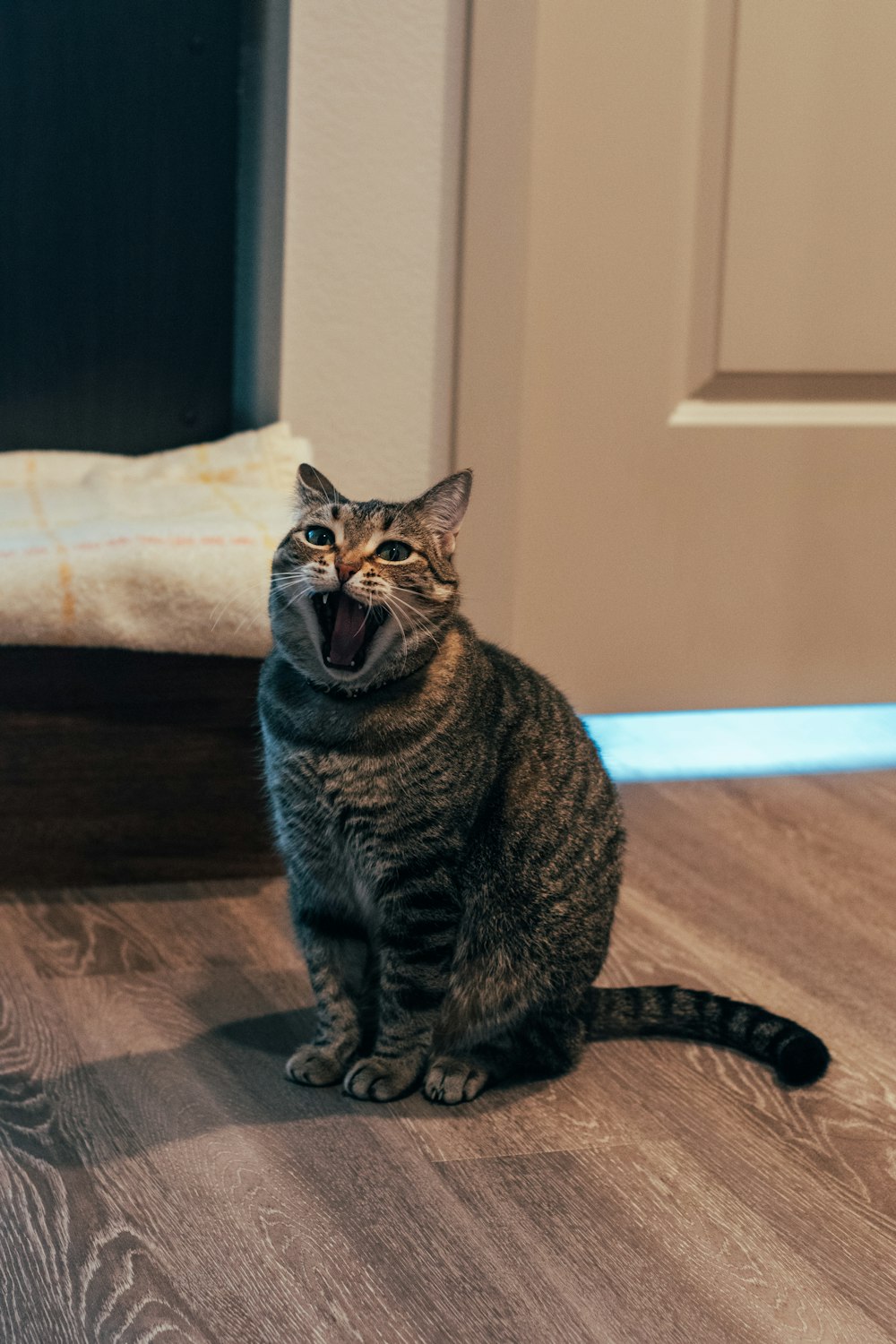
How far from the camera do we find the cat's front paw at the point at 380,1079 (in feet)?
3.91

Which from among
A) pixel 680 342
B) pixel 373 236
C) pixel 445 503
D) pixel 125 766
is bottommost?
pixel 125 766

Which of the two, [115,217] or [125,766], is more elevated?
[115,217]

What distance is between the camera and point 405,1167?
110 centimetres

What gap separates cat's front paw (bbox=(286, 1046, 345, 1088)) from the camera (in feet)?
3.98

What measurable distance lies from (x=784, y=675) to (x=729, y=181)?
0.70 meters

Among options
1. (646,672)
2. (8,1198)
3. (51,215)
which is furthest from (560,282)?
(8,1198)


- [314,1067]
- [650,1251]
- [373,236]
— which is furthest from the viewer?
[373,236]

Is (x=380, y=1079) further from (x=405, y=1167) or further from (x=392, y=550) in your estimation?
(x=392, y=550)

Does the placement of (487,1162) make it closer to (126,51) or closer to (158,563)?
(158,563)

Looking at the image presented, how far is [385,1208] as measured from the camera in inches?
40.8

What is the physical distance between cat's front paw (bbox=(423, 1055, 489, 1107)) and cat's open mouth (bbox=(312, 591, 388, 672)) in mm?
342

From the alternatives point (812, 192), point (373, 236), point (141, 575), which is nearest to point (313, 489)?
point (141, 575)

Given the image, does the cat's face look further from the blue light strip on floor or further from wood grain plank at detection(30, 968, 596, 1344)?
the blue light strip on floor

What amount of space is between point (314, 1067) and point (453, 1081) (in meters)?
0.12
